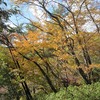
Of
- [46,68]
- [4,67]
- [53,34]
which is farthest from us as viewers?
[46,68]

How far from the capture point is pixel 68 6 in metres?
21.0

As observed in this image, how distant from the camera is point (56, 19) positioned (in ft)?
69.7

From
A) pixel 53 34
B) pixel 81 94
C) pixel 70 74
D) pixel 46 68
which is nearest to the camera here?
pixel 81 94

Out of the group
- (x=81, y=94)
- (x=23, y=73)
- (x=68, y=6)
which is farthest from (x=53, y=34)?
(x=81, y=94)

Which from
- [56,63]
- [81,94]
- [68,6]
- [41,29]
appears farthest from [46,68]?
[81,94]

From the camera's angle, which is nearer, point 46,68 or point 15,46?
point 15,46

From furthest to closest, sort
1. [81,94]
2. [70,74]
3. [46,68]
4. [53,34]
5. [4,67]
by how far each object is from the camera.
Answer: [70,74] < [46,68] < [53,34] < [4,67] < [81,94]

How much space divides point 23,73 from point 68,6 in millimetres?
6784

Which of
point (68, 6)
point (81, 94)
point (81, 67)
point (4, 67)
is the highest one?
point (68, 6)

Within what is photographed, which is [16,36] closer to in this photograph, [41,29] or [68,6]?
[41,29]

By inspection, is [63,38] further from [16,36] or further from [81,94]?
[81,94]

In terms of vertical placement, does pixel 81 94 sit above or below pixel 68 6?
below

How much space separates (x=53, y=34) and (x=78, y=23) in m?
2.73

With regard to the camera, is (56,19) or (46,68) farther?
(46,68)
